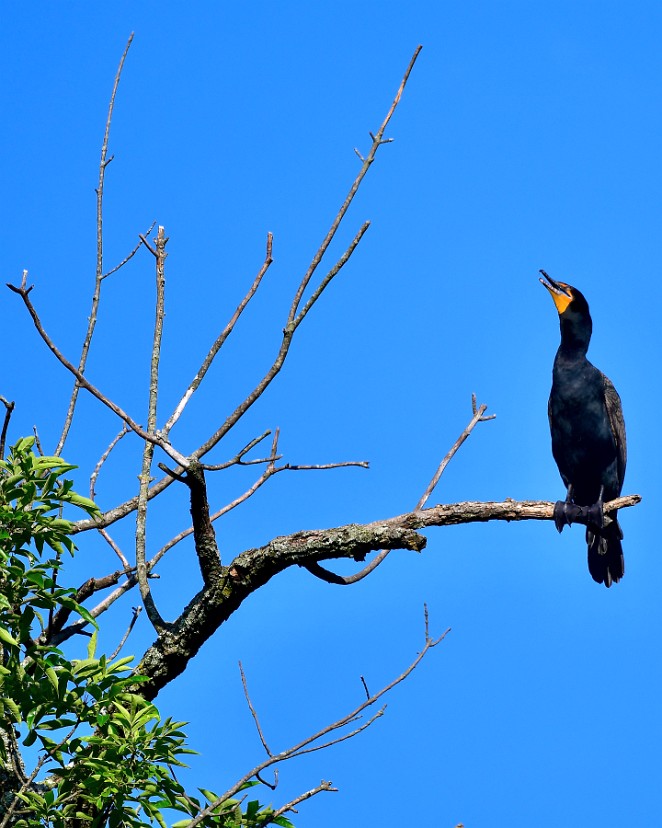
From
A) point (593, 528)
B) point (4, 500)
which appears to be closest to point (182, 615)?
point (4, 500)

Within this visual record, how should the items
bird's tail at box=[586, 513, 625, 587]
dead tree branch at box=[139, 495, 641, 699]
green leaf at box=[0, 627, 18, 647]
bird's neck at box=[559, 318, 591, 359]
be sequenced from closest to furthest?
green leaf at box=[0, 627, 18, 647] → dead tree branch at box=[139, 495, 641, 699] → bird's tail at box=[586, 513, 625, 587] → bird's neck at box=[559, 318, 591, 359]

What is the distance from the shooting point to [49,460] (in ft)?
10.6

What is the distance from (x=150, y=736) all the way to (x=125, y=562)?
4.13 ft

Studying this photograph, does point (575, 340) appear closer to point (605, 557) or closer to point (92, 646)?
point (605, 557)

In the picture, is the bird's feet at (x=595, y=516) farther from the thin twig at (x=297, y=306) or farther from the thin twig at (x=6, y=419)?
the thin twig at (x=6, y=419)

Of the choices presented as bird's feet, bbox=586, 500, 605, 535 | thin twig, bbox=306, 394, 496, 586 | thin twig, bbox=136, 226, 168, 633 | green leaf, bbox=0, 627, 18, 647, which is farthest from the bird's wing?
green leaf, bbox=0, 627, 18, 647

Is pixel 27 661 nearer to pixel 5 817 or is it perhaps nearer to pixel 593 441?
pixel 5 817

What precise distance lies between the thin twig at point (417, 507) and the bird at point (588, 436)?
2.48 m

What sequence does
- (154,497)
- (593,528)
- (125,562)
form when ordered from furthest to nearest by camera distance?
(593,528), (154,497), (125,562)

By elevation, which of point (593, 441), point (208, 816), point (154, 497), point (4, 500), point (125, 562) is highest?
point (593, 441)

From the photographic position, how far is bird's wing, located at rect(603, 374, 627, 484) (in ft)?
23.2

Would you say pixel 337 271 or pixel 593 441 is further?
pixel 593 441

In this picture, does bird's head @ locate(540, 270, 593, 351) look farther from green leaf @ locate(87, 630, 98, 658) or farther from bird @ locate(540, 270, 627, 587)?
green leaf @ locate(87, 630, 98, 658)

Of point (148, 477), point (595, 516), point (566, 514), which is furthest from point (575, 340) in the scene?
point (148, 477)
